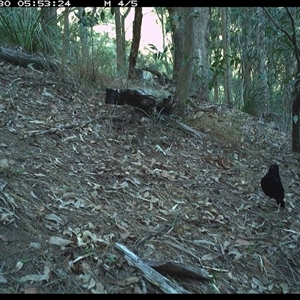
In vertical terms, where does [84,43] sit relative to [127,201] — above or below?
above

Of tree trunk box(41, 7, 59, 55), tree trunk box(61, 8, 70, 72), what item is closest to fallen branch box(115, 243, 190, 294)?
tree trunk box(61, 8, 70, 72)

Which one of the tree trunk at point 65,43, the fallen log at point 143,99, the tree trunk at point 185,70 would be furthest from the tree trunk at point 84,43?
the tree trunk at point 185,70

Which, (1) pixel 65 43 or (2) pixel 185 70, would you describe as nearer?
(2) pixel 185 70

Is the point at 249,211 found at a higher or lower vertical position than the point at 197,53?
lower

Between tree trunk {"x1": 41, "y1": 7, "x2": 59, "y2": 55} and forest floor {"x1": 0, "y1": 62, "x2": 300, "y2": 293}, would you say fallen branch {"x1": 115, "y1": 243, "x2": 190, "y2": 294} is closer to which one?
forest floor {"x1": 0, "y1": 62, "x2": 300, "y2": 293}

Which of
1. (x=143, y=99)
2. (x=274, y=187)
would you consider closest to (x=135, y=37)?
(x=143, y=99)

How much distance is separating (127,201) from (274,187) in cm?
152

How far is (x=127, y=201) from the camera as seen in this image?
3268 millimetres

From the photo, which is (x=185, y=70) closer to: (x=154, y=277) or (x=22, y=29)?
(x=22, y=29)

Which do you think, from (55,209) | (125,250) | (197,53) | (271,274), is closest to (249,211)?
(271,274)

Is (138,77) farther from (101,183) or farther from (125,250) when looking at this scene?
(125,250)

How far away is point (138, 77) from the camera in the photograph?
690cm

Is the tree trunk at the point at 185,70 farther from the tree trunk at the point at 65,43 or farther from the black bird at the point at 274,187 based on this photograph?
the black bird at the point at 274,187

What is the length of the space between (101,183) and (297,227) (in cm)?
184
